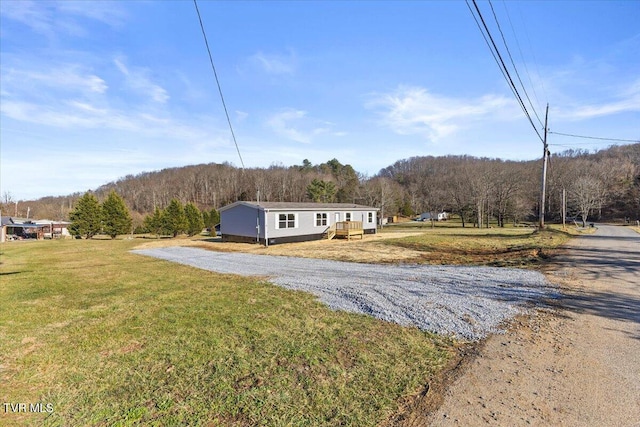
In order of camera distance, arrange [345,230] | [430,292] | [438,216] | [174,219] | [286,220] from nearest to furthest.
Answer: [430,292] < [286,220] < [345,230] < [174,219] < [438,216]

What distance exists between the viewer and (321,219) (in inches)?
944

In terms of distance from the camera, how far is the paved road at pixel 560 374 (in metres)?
2.63

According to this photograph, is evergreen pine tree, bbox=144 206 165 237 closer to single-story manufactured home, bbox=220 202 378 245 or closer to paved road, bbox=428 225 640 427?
single-story manufactured home, bbox=220 202 378 245

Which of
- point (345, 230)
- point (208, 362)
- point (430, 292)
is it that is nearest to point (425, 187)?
point (345, 230)

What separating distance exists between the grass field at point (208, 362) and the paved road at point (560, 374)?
A: 46 cm

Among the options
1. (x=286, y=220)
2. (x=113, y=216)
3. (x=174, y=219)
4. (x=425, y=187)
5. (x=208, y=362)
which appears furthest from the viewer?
(x=425, y=187)

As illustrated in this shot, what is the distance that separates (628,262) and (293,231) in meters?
16.4

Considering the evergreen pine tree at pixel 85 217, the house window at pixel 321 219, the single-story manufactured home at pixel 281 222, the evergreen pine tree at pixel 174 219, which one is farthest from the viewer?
the evergreen pine tree at pixel 174 219

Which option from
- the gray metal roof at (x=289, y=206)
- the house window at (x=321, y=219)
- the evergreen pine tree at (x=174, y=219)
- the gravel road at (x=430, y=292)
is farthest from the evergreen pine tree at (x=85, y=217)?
the gravel road at (x=430, y=292)

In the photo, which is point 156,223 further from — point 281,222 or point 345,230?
point 345,230

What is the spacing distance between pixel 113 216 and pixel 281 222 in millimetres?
18338

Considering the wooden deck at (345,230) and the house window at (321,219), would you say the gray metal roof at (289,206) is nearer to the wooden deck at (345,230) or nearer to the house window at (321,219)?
the house window at (321,219)

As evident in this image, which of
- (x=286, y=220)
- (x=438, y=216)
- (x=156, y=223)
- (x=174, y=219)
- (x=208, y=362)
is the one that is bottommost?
(x=438, y=216)

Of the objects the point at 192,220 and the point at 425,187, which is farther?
the point at 425,187
